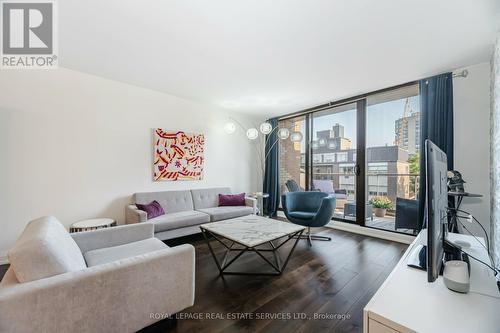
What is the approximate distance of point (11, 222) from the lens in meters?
2.43

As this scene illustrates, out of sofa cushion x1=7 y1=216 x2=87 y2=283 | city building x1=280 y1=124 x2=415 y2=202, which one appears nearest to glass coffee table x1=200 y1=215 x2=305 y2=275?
Answer: sofa cushion x1=7 y1=216 x2=87 y2=283

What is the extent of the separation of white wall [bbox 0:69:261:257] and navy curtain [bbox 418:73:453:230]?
380 cm

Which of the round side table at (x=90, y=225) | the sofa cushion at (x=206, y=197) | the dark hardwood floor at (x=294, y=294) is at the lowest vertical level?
the dark hardwood floor at (x=294, y=294)

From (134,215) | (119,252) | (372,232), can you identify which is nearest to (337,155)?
(372,232)

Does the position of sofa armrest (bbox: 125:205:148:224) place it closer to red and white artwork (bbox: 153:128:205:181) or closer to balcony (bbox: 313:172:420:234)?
red and white artwork (bbox: 153:128:205:181)

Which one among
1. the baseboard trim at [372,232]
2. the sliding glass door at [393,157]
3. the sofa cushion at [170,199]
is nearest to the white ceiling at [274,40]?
the sliding glass door at [393,157]

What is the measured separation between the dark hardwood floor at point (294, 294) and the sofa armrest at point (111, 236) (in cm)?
74

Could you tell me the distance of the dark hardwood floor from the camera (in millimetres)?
1526

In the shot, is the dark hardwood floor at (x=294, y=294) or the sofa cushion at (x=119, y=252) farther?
the sofa cushion at (x=119, y=252)

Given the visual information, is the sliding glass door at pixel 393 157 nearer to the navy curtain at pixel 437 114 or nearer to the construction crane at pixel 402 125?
the construction crane at pixel 402 125

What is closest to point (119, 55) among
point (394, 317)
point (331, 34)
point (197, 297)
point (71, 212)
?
point (71, 212)

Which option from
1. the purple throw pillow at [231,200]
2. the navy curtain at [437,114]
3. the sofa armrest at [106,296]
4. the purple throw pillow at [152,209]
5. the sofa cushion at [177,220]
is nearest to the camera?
the sofa armrest at [106,296]

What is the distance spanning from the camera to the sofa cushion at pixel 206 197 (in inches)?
148

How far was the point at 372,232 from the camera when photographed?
3.46 metres
